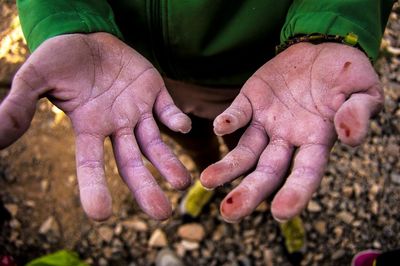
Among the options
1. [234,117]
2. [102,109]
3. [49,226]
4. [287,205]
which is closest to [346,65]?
[234,117]

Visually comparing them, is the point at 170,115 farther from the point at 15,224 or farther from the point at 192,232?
the point at 15,224

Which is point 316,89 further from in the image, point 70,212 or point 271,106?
point 70,212

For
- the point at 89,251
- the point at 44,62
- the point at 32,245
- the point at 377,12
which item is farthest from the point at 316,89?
the point at 32,245

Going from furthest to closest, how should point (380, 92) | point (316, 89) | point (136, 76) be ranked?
1. point (136, 76)
2. point (316, 89)
3. point (380, 92)

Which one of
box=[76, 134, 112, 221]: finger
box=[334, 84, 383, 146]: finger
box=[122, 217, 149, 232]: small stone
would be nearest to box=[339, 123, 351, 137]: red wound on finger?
box=[334, 84, 383, 146]: finger

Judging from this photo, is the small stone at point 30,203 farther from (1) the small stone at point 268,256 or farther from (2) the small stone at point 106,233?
(1) the small stone at point 268,256
